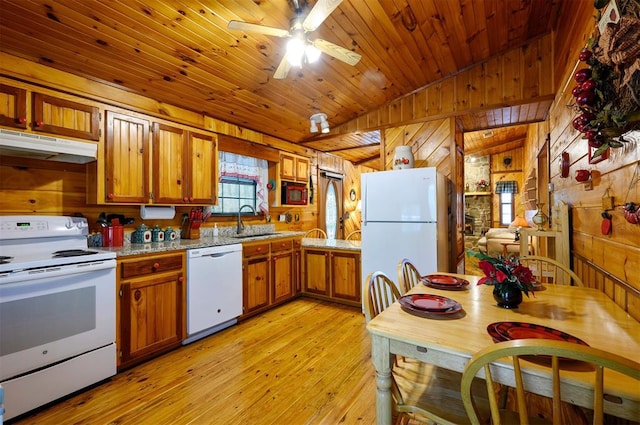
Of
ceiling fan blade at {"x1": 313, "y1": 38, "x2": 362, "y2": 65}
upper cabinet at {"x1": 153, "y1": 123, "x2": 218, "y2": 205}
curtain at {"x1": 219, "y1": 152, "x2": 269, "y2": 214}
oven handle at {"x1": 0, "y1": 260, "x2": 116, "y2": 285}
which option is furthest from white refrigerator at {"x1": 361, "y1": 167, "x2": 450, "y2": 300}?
oven handle at {"x1": 0, "y1": 260, "x2": 116, "y2": 285}

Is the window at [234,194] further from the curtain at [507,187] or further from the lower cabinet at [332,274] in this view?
the curtain at [507,187]

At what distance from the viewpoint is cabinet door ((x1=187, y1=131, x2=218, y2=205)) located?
3.04 meters

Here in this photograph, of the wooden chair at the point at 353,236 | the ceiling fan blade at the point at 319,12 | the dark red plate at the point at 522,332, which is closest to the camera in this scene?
the dark red plate at the point at 522,332

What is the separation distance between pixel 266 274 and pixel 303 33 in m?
2.53

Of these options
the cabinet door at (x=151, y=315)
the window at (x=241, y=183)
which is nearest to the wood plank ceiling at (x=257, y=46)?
the window at (x=241, y=183)

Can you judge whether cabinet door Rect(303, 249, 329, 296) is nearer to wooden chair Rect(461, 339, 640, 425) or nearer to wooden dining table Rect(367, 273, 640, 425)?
wooden dining table Rect(367, 273, 640, 425)

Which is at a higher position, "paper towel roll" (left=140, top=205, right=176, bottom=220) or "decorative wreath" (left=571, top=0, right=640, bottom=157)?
"decorative wreath" (left=571, top=0, right=640, bottom=157)

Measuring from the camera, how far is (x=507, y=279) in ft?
4.53

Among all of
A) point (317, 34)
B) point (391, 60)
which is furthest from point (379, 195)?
point (317, 34)

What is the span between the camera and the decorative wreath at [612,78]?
35.8 inches

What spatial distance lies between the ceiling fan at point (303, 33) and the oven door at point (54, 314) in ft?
6.21

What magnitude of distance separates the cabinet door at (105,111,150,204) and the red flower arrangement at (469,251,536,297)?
8.81ft

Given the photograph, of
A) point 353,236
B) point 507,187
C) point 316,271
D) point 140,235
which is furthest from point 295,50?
point 507,187

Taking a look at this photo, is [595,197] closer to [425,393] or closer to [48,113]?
[425,393]
